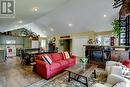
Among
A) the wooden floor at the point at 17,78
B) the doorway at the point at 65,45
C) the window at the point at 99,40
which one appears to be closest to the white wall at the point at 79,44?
the window at the point at 99,40

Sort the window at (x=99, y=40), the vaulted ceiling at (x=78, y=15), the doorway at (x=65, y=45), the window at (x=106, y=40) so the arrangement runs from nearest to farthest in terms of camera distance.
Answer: the vaulted ceiling at (x=78, y=15) < the window at (x=106, y=40) < the window at (x=99, y=40) < the doorway at (x=65, y=45)

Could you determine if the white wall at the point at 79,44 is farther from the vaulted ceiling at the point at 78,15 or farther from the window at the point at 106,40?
the window at the point at 106,40

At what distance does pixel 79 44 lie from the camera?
10039mm

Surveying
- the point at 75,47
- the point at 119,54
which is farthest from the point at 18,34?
the point at 119,54

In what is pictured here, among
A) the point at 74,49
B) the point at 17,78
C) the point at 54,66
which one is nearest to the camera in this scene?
the point at 17,78

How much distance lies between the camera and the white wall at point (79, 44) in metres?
9.61

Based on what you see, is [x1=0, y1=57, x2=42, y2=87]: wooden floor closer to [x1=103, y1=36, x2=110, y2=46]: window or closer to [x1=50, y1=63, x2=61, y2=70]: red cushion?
[x1=50, y1=63, x2=61, y2=70]: red cushion

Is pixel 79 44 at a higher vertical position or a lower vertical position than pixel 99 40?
lower

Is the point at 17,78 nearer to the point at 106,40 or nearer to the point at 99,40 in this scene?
the point at 99,40

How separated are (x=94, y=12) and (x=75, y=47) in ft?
15.0

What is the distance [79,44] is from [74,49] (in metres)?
0.81

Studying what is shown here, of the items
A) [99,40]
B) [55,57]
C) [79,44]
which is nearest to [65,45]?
[79,44]

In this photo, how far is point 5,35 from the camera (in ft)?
36.8

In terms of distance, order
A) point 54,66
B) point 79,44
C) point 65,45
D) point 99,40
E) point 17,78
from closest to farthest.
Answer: point 17,78, point 54,66, point 99,40, point 79,44, point 65,45
